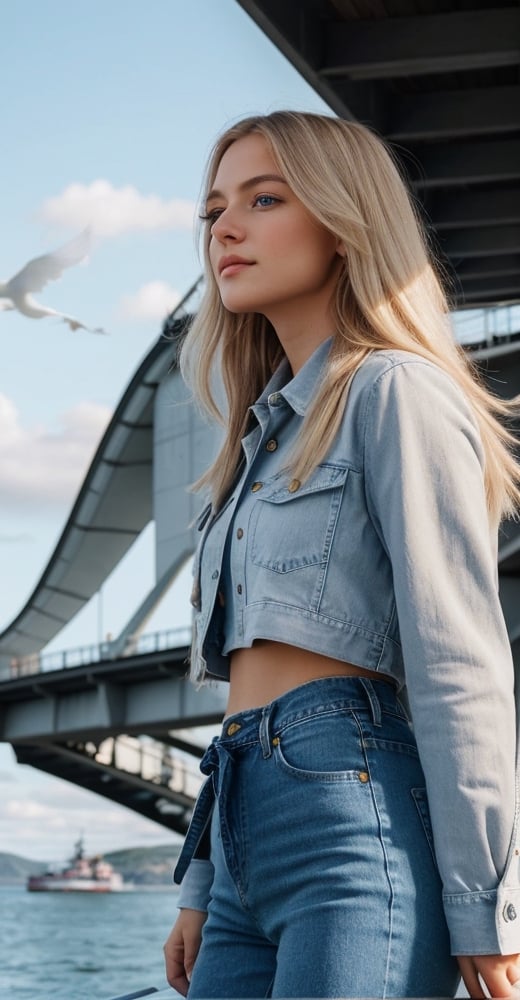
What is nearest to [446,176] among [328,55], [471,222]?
[471,222]

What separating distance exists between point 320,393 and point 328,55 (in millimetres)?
7490

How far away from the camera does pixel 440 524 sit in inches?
90.4

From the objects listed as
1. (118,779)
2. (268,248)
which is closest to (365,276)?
(268,248)

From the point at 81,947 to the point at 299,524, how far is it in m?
38.9

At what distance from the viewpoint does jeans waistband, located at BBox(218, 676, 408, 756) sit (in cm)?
231

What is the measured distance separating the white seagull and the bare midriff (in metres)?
42.7

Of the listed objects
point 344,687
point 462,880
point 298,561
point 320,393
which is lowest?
point 462,880

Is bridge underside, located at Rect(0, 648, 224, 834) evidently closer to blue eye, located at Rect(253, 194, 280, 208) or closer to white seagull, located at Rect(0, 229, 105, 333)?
white seagull, located at Rect(0, 229, 105, 333)

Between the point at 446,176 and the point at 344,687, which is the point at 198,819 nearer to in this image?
the point at 344,687

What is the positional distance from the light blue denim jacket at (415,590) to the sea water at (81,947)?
0.86 m

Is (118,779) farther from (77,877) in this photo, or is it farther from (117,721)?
(77,877)

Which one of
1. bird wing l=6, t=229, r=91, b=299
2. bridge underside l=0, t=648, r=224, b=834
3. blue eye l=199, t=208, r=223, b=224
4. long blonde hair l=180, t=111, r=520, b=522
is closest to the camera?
long blonde hair l=180, t=111, r=520, b=522

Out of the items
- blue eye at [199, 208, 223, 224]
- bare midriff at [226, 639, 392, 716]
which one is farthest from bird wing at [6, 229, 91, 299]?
bare midriff at [226, 639, 392, 716]

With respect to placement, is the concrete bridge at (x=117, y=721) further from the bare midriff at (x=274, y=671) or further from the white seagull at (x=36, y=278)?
the bare midriff at (x=274, y=671)
